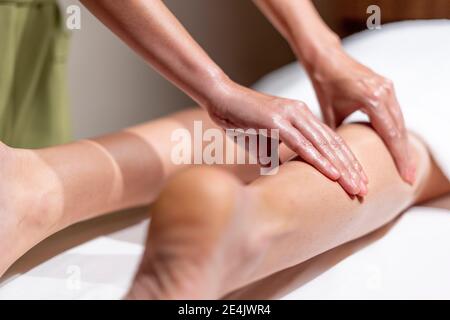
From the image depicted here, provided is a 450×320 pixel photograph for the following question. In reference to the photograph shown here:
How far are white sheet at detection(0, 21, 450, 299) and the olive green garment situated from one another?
1.37 ft

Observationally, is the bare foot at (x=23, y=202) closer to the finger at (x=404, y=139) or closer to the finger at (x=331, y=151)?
the finger at (x=331, y=151)

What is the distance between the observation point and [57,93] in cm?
155

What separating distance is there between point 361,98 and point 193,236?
56cm

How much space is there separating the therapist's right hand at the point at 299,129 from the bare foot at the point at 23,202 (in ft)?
0.92

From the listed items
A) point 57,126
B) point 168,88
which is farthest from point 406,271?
point 168,88

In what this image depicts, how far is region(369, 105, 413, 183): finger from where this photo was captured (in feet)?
3.55

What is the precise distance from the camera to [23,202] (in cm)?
97

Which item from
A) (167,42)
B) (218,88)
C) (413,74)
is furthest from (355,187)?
(413,74)

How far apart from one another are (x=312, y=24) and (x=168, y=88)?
896mm

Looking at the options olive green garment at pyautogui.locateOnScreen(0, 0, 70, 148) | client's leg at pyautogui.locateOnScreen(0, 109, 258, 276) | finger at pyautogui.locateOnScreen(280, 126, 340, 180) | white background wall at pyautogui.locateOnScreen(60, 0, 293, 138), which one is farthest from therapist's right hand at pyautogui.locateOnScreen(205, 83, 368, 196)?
white background wall at pyautogui.locateOnScreen(60, 0, 293, 138)

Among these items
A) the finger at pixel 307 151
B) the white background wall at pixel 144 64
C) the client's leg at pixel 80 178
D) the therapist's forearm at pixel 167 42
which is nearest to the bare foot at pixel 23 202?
the client's leg at pixel 80 178

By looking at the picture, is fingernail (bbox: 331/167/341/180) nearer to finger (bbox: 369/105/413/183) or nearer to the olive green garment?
finger (bbox: 369/105/413/183)

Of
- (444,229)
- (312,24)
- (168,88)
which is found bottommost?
(168,88)

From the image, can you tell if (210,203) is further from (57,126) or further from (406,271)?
(57,126)
